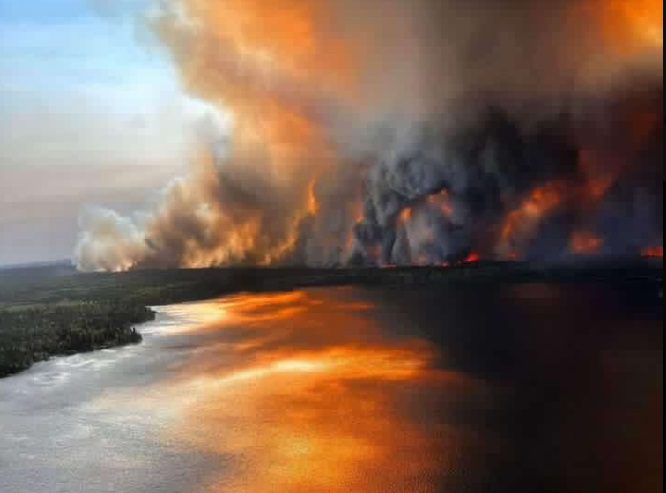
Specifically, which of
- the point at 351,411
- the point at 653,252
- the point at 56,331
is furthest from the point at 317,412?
the point at 653,252

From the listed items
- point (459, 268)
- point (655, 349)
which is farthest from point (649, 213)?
point (655, 349)

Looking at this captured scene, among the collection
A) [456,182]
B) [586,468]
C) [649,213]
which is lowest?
[586,468]

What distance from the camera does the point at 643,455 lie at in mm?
29875

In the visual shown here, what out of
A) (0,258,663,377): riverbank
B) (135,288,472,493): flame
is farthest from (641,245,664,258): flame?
(135,288,472,493): flame

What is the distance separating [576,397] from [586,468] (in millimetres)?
11725

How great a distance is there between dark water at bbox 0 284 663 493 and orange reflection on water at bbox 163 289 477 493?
14 centimetres

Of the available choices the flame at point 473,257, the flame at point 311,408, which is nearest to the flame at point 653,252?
the flame at point 473,257

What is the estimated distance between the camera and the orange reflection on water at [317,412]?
92.3ft

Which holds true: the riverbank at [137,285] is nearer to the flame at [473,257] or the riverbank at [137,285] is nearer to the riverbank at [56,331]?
the riverbank at [56,331]

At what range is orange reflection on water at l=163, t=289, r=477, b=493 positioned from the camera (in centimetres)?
2812

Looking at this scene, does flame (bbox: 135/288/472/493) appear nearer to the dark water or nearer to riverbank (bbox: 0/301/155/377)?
the dark water

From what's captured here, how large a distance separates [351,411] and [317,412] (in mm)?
2083

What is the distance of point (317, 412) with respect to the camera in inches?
1473

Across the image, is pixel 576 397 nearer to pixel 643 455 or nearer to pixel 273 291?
pixel 643 455
